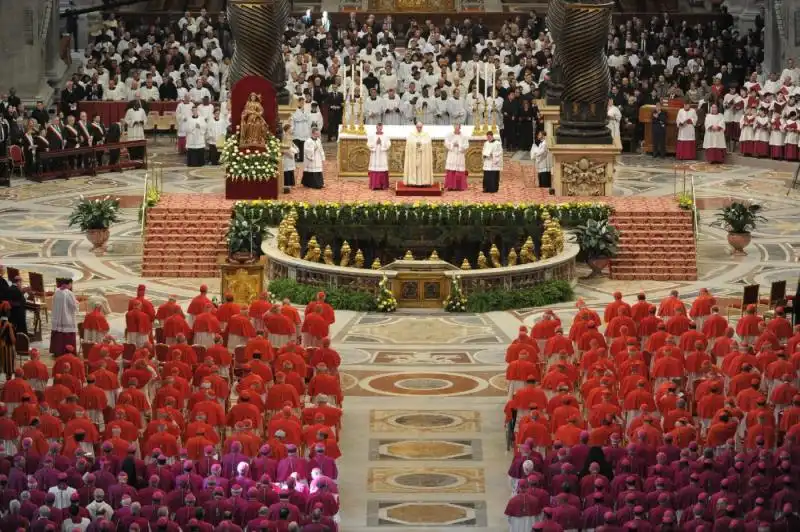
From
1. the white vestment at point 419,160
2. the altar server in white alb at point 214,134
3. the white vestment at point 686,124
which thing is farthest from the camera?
the white vestment at point 686,124

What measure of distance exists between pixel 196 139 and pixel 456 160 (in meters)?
8.92

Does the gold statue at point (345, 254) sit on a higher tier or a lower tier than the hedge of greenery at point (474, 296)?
higher

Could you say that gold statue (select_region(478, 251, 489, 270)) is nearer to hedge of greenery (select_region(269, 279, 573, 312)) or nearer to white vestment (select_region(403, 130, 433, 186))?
hedge of greenery (select_region(269, 279, 573, 312))

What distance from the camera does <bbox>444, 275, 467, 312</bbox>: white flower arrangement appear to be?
32.4 m

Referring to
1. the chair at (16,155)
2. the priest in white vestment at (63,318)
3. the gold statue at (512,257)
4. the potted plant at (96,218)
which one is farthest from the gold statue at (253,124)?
the chair at (16,155)

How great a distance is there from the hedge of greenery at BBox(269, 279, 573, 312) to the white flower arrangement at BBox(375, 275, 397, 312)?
0.38 ft

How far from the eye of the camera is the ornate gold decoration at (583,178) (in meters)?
37.8

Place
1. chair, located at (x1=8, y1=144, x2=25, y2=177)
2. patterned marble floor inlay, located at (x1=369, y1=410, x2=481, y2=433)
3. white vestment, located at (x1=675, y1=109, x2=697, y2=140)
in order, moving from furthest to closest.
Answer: white vestment, located at (x1=675, y1=109, x2=697, y2=140) < chair, located at (x1=8, y1=144, x2=25, y2=177) < patterned marble floor inlay, located at (x1=369, y1=410, x2=481, y2=433)

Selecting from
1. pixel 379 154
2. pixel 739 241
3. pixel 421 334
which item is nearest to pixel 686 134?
pixel 739 241

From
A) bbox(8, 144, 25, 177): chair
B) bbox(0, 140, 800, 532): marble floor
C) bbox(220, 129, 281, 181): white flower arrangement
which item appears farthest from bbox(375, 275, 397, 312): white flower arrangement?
bbox(8, 144, 25, 177): chair

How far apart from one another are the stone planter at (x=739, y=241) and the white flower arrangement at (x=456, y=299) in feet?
21.1

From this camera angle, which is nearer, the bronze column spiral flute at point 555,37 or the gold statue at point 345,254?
the gold statue at point 345,254

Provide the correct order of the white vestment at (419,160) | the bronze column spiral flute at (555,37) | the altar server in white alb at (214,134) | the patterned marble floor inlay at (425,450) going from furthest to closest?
1. the altar server in white alb at (214,134)
2. the bronze column spiral flute at (555,37)
3. the white vestment at (419,160)
4. the patterned marble floor inlay at (425,450)

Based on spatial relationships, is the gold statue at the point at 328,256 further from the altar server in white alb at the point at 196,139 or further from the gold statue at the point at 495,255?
the altar server in white alb at the point at 196,139
